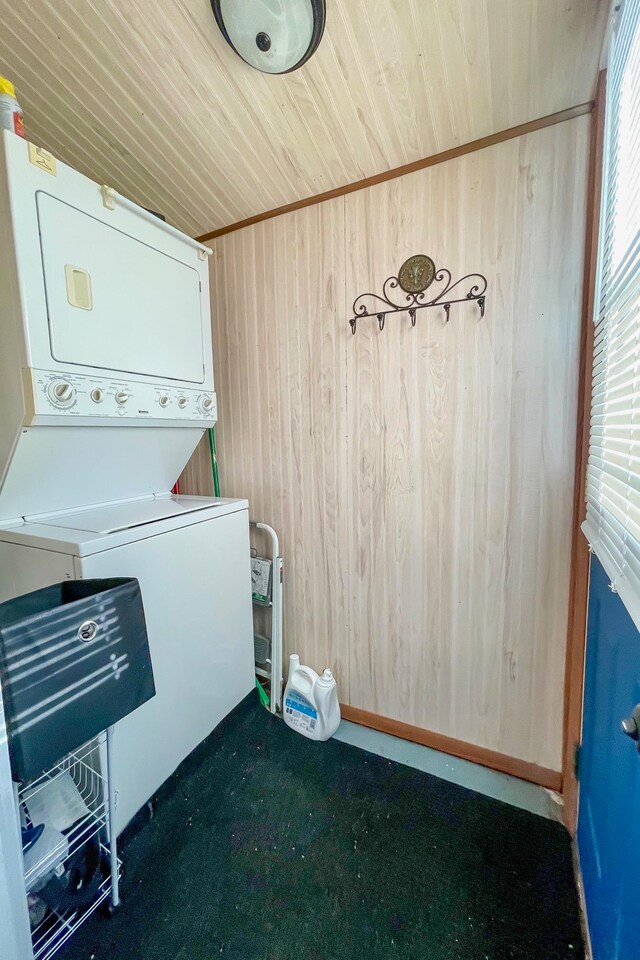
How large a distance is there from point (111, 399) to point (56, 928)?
5.67 ft

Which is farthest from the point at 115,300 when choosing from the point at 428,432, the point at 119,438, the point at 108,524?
the point at 428,432

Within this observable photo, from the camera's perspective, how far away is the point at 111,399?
138 cm

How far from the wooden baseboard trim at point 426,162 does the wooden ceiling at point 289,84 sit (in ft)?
0.09

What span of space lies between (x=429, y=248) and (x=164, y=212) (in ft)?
4.72

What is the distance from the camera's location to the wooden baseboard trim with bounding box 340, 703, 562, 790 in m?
1.61

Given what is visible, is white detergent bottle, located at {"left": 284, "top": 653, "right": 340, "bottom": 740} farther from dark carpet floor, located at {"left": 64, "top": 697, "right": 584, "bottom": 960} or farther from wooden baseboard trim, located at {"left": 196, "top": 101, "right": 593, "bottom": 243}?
wooden baseboard trim, located at {"left": 196, "top": 101, "right": 593, "bottom": 243}

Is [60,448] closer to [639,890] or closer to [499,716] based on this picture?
[639,890]

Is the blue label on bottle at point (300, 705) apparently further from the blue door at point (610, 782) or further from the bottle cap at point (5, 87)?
the bottle cap at point (5, 87)

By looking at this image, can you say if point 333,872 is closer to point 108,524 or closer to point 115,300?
point 108,524

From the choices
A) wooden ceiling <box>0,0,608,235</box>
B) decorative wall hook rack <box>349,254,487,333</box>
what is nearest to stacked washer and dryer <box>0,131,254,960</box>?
wooden ceiling <box>0,0,608,235</box>

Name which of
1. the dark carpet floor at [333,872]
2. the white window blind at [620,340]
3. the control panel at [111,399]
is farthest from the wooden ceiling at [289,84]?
the dark carpet floor at [333,872]

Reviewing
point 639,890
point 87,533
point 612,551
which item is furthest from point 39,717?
point 612,551

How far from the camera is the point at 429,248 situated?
5.32 feet

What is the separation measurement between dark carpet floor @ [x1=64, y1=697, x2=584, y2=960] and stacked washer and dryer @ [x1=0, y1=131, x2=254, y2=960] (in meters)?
0.22
